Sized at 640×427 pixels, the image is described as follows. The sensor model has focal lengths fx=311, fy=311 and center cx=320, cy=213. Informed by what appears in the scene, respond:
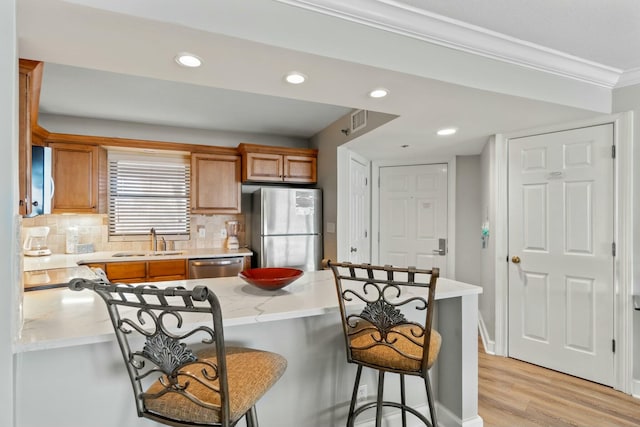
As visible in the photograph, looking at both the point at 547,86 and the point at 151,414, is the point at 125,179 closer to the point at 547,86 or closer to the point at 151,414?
the point at 151,414

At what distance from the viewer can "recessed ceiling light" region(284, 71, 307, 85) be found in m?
1.69

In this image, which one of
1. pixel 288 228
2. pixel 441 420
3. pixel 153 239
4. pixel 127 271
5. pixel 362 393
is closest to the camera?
pixel 362 393

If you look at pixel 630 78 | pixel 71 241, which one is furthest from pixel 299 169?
pixel 630 78

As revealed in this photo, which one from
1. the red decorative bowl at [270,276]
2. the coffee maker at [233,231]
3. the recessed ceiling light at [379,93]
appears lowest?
the red decorative bowl at [270,276]

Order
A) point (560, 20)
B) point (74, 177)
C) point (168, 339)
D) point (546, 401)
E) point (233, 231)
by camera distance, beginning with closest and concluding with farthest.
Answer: point (168, 339) < point (560, 20) < point (546, 401) < point (74, 177) < point (233, 231)

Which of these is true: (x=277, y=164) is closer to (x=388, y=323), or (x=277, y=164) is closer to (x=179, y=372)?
(x=388, y=323)

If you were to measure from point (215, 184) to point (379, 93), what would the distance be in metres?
2.62

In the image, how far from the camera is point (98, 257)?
331 centimetres

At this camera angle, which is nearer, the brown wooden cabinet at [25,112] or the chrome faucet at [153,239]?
the brown wooden cabinet at [25,112]

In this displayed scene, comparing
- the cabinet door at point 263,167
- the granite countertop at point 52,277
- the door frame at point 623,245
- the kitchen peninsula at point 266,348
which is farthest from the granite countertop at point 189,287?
the cabinet door at point 263,167

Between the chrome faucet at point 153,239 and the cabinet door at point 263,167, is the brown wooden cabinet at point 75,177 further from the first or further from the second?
the cabinet door at point 263,167

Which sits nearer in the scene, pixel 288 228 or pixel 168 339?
pixel 168 339

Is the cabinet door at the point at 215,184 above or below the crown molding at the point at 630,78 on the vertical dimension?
below

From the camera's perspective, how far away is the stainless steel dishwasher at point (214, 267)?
3.50 meters
